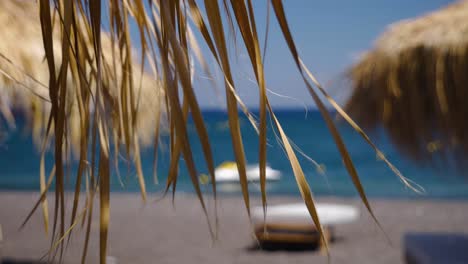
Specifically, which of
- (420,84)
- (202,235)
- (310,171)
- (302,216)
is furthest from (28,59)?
(310,171)

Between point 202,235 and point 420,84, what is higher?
point 420,84

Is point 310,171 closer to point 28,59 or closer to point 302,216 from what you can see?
point 302,216

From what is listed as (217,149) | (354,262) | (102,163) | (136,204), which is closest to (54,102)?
(102,163)

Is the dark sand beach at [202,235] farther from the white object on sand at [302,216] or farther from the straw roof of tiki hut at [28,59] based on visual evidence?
the straw roof of tiki hut at [28,59]

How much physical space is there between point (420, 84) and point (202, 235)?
4.81 m

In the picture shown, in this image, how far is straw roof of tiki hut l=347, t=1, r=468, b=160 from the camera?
11.5 ft

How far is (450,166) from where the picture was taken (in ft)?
13.9

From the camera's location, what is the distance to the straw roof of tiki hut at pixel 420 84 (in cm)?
351

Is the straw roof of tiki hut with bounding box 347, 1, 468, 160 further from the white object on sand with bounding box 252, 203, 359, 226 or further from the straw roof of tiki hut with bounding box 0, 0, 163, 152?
the white object on sand with bounding box 252, 203, 359, 226

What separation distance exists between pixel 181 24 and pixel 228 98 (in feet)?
0.33

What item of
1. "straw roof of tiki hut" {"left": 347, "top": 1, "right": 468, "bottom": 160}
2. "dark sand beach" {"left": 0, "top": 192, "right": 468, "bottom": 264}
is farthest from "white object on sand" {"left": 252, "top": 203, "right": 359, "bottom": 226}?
"straw roof of tiki hut" {"left": 347, "top": 1, "right": 468, "bottom": 160}

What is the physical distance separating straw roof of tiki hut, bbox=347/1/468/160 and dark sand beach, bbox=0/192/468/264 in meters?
0.89

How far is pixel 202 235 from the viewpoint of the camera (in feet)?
25.8

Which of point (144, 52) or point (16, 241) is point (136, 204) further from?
point (144, 52)
